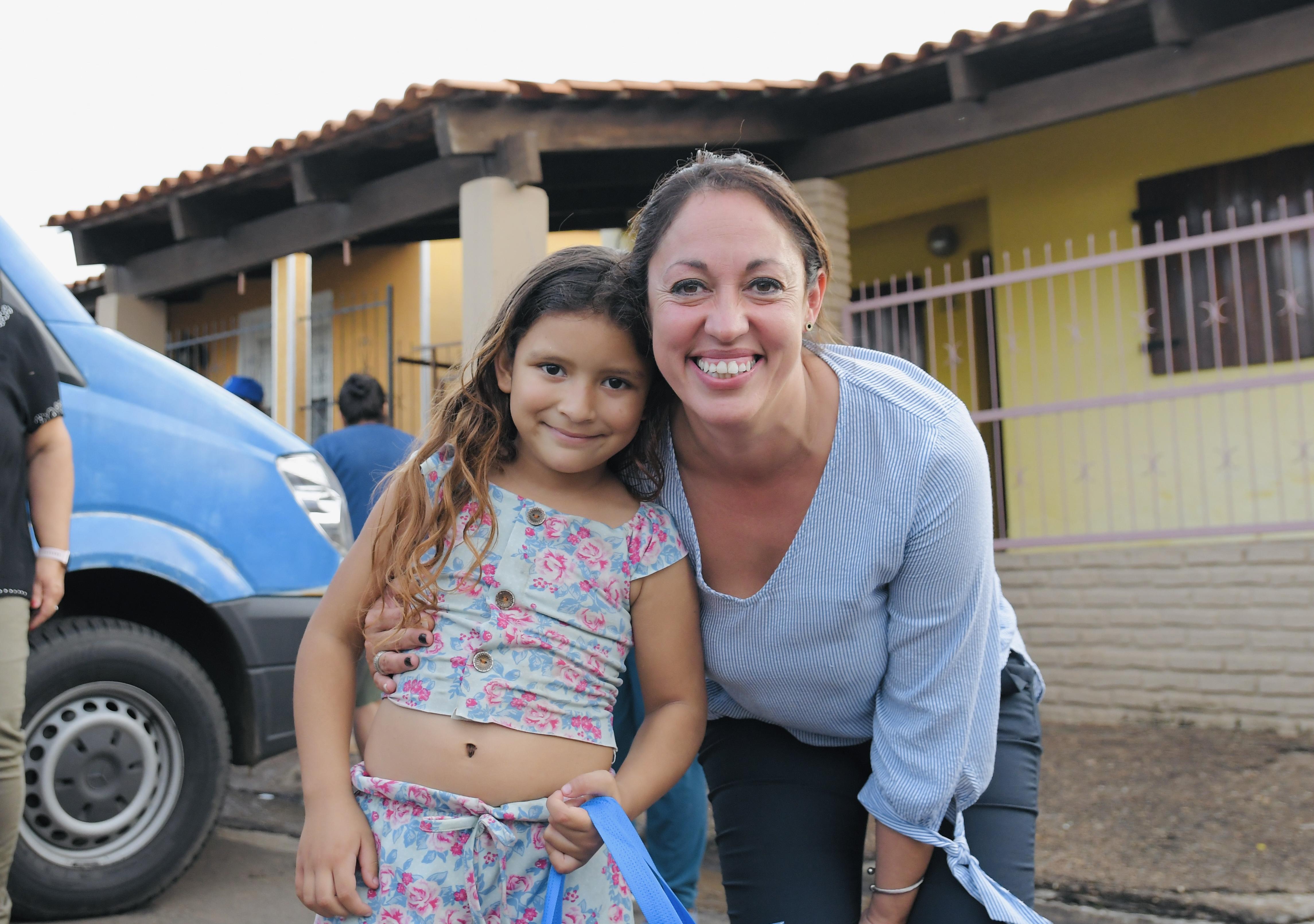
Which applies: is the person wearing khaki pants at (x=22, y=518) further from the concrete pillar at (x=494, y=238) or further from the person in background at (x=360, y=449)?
the concrete pillar at (x=494, y=238)

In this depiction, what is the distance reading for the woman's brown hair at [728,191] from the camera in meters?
1.95

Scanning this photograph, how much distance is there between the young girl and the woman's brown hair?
75mm

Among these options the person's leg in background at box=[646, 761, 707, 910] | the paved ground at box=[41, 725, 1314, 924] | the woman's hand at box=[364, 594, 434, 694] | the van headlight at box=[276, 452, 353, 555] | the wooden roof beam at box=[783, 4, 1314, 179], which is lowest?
the paved ground at box=[41, 725, 1314, 924]

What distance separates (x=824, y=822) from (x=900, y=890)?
0.70ft

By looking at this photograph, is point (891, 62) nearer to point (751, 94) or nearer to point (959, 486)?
point (751, 94)

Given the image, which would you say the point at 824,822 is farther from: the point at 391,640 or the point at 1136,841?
the point at 1136,841

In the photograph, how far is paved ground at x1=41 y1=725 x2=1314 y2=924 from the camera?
361cm

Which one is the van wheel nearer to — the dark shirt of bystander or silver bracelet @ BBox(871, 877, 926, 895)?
the dark shirt of bystander

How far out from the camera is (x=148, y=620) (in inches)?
144

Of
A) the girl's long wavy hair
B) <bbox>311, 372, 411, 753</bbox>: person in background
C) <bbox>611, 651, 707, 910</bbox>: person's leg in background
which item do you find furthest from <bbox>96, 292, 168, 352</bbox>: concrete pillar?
the girl's long wavy hair

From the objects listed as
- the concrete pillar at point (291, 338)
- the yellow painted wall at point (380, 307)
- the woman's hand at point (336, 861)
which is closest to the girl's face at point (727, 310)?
the woman's hand at point (336, 861)

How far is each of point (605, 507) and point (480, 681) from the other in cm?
38

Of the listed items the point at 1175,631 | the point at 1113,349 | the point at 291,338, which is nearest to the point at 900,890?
the point at 1175,631

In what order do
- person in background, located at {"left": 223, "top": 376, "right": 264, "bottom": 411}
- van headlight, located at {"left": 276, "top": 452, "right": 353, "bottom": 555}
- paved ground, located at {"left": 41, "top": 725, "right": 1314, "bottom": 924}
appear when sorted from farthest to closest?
person in background, located at {"left": 223, "top": 376, "right": 264, "bottom": 411} < van headlight, located at {"left": 276, "top": 452, "right": 353, "bottom": 555} < paved ground, located at {"left": 41, "top": 725, "right": 1314, "bottom": 924}
